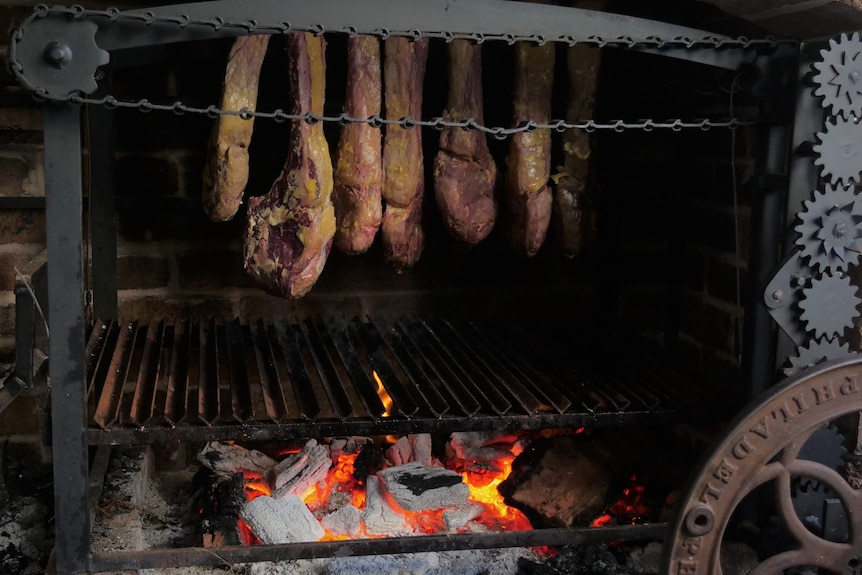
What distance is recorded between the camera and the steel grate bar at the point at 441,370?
6.36ft

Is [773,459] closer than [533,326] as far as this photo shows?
Yes

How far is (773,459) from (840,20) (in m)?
0.91

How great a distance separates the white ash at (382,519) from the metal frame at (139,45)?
0.27 meters

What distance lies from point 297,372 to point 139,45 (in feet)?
2.87

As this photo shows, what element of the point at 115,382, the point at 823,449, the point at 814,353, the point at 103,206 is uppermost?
the point at 103,206

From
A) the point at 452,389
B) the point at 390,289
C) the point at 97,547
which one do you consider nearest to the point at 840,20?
the point at 452,389

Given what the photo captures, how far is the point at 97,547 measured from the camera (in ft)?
6.43

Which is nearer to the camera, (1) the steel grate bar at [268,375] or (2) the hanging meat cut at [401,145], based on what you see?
(1) the steel grate bar at [268,375]

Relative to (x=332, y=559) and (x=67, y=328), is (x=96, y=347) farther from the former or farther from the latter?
(x=332, y=559)

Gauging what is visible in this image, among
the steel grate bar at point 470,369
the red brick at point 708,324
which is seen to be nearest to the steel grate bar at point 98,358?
the steel grate bar at point 470,369

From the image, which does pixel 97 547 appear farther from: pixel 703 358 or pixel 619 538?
pixel 703 358

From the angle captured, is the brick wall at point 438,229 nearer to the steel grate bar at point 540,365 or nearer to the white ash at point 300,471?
the steel grate bar at point 540,365

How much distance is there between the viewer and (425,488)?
85.1 inches

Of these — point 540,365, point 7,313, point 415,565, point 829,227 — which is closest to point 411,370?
point 540,365
